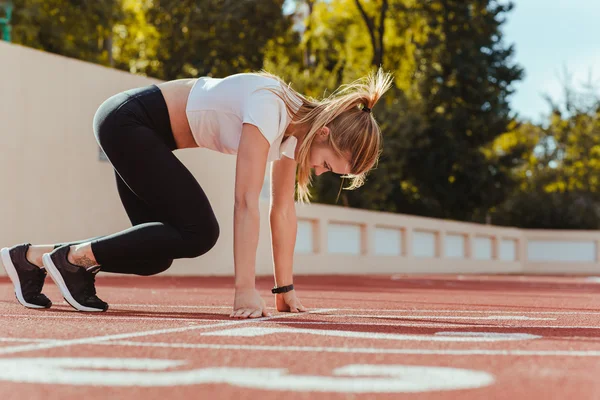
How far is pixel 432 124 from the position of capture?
29766 mm

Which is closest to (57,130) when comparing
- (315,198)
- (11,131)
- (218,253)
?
(11,131)

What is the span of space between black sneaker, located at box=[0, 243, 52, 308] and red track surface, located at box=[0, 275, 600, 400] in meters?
0.18

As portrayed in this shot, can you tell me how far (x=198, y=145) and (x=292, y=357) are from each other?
1900 millimetres

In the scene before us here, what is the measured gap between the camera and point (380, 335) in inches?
138

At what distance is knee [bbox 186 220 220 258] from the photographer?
4.37 metres

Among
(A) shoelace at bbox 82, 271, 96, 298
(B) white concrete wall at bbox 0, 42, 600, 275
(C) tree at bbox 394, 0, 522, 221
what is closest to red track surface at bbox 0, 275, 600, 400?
(A) shoelace at bbox 82, 271, 96, 298

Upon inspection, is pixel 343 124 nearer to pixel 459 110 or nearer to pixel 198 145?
pixel 198 145

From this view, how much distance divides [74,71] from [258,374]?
10.6 metres

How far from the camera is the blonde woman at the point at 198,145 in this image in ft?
13.6

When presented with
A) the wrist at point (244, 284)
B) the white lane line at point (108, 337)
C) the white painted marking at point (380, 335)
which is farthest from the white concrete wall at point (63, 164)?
the white painted marking at point (380, 335)

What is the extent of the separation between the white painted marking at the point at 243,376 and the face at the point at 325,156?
172cm

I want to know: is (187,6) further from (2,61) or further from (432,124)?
(2,61)

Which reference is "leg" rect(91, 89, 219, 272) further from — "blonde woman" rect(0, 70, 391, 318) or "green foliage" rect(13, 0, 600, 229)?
"green foliage" rect(13, 0, 600, 229)

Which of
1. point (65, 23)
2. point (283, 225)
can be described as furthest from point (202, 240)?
point (65, 23)
